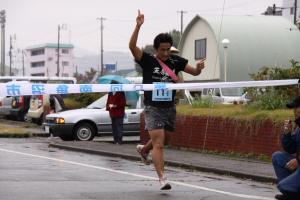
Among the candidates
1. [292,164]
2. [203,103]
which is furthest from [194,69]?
[203,103]

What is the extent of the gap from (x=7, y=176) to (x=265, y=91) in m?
6.81

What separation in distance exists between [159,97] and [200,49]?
49098 mm

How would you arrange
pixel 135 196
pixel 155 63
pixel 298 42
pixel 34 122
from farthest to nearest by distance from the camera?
pixel 298 42 → pixel 34 122 → pixel 155 63 → pixel 135 196

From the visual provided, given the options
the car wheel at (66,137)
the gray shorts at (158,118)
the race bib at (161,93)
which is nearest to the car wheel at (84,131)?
the car wheel at (66,137)

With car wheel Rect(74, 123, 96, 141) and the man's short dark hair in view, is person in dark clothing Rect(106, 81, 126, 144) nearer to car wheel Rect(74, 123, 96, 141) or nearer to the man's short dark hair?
car wheel Rect(74, 123, 96, 141)

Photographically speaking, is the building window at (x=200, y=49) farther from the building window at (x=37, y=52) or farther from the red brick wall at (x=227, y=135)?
the building window at (x=37, y=52)

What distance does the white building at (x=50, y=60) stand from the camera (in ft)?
568

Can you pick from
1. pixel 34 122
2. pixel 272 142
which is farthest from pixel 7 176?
pixel 34 122

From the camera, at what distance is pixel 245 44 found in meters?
55.5

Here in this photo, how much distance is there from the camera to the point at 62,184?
386 inches

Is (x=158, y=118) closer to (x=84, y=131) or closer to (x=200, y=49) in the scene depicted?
(x=84, y=131)

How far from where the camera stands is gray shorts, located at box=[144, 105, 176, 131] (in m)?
9.30

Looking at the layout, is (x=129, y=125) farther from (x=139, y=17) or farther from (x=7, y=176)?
(x=139, y=17)

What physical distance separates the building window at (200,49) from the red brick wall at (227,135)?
40538 millimetres
